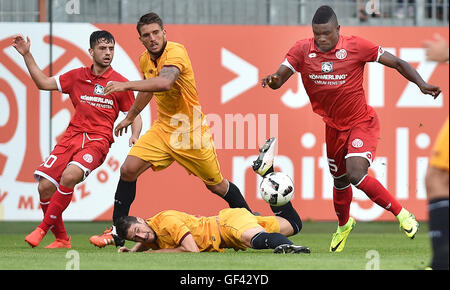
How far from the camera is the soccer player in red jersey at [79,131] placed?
871 centimetres

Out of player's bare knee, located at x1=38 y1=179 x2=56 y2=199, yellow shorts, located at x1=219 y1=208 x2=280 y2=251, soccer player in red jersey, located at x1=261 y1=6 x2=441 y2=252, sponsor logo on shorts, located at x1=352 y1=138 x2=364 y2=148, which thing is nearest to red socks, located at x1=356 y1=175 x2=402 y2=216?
soccer player in red jersey, located at x1=261 y1=6 x2=441 y2=252

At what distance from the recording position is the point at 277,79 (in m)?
8.25

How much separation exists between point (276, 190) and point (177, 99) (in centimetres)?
130

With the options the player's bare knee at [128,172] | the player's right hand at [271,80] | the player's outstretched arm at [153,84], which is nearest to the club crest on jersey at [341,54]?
the player's right hand at [271,80]

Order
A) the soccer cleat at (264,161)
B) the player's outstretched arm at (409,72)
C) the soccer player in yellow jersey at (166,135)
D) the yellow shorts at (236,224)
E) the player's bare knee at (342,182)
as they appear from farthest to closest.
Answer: the player's bare knee at (342,182), the soccer cleat at (264,161), the soccer player in yellow jersey at (166,135), the player's outstretched arm at (409,72), the yellow shorts at (236,224)

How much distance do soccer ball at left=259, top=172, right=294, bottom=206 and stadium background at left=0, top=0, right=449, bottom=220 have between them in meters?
3.99

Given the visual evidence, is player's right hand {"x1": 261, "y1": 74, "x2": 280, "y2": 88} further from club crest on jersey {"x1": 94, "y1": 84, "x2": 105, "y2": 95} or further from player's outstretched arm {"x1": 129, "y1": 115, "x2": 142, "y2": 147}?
club crest on jersey {"x1": 94, "y1": 84, "x2": 105, "y2": 95}

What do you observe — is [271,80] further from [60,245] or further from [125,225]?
[60,245]

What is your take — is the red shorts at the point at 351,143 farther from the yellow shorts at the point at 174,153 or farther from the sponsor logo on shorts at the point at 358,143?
the yellow shorts at the point at 174,153

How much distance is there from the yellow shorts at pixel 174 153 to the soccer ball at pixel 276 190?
72 cm

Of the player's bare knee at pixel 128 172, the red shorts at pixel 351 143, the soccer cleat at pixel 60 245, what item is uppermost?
the red shorts at pixel 351 143

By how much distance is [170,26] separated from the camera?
492 inches


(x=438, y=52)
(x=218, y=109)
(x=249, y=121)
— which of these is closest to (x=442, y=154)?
(x=438, y=52)

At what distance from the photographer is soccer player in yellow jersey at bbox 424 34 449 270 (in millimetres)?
4824
